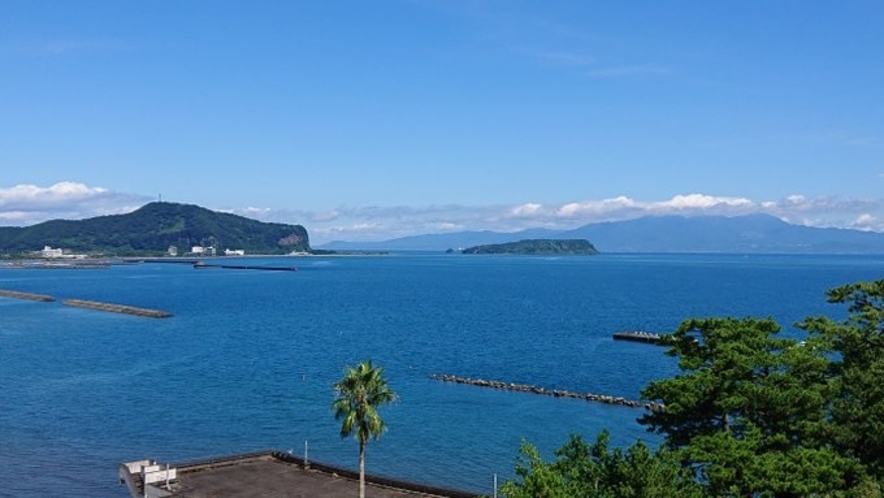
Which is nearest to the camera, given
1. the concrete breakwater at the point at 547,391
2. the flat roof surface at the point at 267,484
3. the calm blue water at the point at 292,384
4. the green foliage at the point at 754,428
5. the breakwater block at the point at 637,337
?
the green foliage at the point at 754,428

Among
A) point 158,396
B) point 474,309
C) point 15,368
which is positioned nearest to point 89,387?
point 158,396

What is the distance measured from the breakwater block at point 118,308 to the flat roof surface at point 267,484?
116 meters

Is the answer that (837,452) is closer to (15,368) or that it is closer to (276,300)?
(15,368)

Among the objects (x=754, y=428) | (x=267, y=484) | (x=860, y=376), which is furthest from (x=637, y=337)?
(x=754, y=428)

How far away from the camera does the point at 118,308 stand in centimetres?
16700

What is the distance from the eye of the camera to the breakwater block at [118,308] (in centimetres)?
15762

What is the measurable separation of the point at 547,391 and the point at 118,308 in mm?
118519

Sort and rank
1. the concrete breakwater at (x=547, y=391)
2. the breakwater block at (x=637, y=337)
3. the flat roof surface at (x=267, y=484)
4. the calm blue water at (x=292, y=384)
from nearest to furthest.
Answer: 1. the flat roof surface at (x=267, y=484)
2. the calm blue water at (x=292, y=384)
3. the concrete breakwater at (x=547, y=391)
4. the breakwater block at (x=637, y=337)

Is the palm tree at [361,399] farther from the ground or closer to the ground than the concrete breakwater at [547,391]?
farther from the ground

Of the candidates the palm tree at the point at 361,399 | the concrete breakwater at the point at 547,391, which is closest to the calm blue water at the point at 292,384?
the concrete breakwater at the point at 547,391

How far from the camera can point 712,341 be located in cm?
3603

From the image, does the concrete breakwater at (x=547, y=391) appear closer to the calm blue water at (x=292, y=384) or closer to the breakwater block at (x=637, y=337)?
the calm blue water at (x=292, y=384)

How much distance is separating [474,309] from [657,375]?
281ft

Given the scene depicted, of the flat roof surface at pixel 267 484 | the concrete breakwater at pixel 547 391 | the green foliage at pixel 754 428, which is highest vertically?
the green foliage at pixel 754 428
